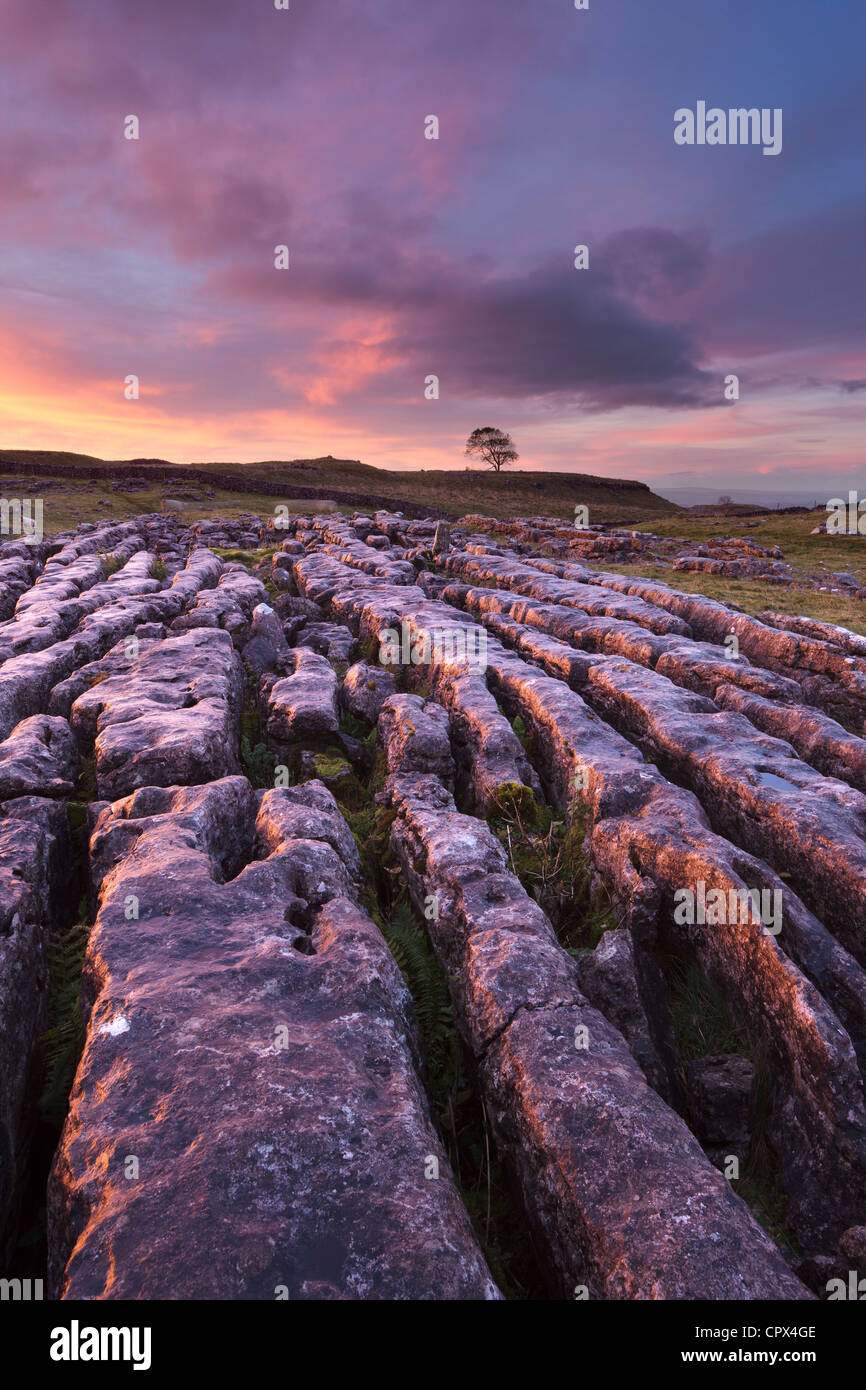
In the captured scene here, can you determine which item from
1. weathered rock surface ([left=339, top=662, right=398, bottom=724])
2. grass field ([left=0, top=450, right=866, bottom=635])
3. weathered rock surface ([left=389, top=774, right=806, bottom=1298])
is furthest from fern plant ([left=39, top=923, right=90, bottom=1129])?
grass field ([left=0, top=450, right=866, bottom=635])

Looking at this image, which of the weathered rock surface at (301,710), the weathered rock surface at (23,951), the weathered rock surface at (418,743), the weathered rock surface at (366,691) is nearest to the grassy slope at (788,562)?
the weathered rock surface at (366,691)

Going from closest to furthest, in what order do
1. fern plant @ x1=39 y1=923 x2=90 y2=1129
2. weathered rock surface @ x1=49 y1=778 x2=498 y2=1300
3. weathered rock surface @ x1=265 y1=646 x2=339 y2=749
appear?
weathered rock surface @ x1=49 y1=778 x2=498 y2=1300
fern plant @ x1=39 y1=923 x2=90 y2=1129
weathered rock surface @ x1=265 y1=646 x2=339 y2=749

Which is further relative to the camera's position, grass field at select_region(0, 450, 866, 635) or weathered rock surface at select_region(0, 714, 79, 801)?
grass field at select_region(0, 450, 866, 635)

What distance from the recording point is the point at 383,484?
116812 millimetres

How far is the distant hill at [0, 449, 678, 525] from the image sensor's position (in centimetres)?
9562

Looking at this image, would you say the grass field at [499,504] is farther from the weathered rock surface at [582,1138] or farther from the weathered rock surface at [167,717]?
the weathered rock surface at [582,1138]

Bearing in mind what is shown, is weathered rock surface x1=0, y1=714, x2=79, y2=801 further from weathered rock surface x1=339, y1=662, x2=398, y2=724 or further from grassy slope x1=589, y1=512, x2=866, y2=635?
grassy slope x1=589, y1=512, x2=866, y2=635

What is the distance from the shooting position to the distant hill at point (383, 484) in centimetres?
9562

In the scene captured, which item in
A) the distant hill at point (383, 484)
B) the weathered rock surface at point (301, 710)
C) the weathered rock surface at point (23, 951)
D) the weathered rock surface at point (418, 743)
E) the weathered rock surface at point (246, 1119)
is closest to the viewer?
the weathered rock surface at point (246, 1119)

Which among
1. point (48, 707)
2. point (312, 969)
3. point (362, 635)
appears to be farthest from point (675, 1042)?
point (362, 635)

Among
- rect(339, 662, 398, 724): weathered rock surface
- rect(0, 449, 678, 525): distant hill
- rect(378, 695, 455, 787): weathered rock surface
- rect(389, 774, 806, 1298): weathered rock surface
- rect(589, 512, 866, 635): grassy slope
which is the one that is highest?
rect(0, 449, 678, 525): distant hill

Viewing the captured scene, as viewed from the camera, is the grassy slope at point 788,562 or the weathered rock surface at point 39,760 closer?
the weathered rock surface at point 39,760
